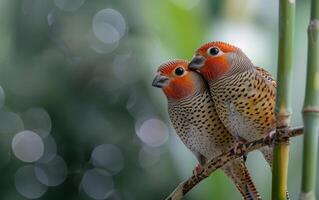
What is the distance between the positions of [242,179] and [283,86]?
616 millimetres

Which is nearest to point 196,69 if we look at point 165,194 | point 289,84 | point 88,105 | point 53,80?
point 289,84

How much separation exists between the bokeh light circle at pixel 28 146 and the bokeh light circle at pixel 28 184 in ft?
0.27

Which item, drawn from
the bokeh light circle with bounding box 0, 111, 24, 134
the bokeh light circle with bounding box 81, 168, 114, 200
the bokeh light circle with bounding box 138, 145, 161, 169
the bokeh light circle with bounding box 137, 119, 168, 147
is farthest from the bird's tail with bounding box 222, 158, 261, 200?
the bokeh light circle with bounding box 81, 168, 114, 200

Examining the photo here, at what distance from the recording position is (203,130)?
4.39ft

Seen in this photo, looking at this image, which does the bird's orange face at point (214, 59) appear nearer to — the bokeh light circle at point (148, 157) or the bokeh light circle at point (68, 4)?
the bokeh light circle at point (148, 157)

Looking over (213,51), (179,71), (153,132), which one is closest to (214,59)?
(213,51)

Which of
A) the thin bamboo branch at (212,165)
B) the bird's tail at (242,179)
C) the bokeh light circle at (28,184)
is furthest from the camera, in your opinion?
the bokeh light circle at (28,184)

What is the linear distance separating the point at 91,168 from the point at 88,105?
1.61ft

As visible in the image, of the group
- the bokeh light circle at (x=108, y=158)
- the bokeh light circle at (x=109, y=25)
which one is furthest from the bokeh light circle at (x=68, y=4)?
the bokeh light circle at (x=108, y=158)

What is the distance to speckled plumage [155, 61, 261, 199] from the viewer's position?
1318 millimetres

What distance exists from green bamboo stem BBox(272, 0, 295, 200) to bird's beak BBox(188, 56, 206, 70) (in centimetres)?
49

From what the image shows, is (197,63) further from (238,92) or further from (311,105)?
(311,105)

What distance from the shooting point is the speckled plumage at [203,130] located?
1.32 m

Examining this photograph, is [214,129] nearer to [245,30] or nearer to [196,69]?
[196,69]
